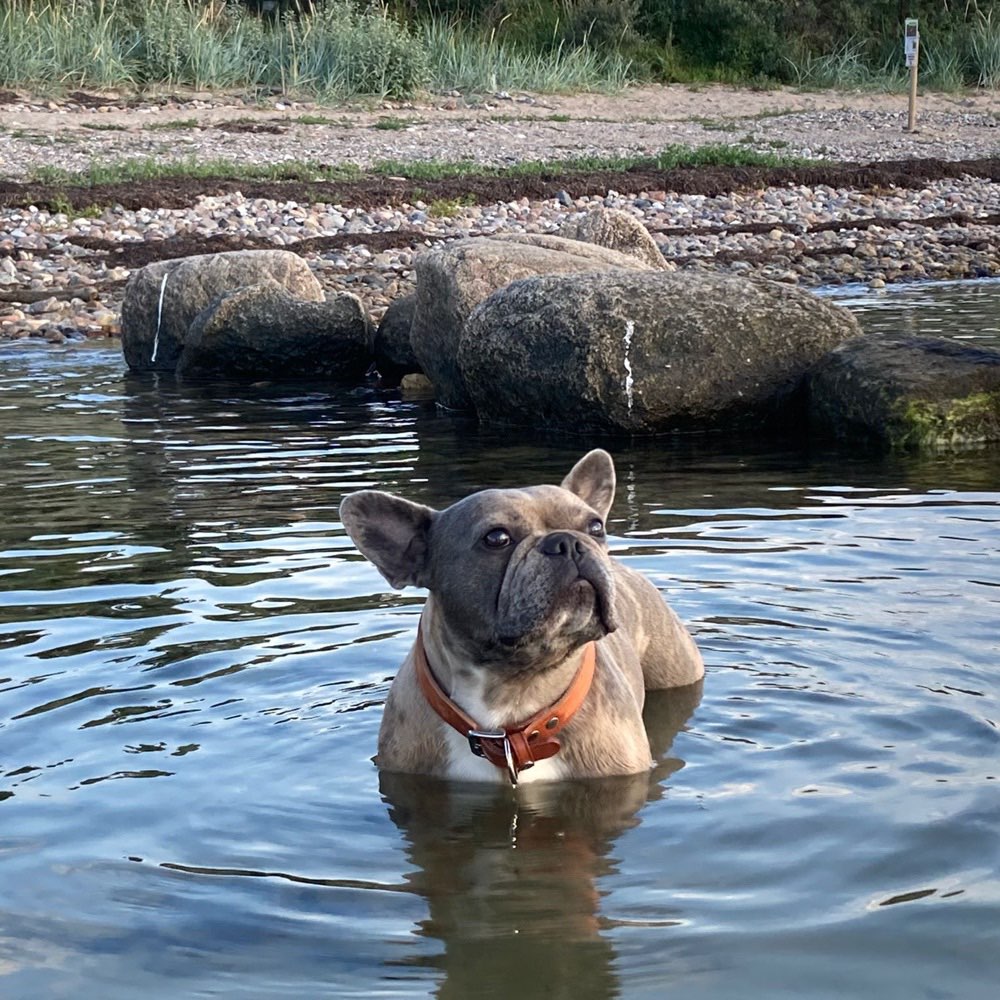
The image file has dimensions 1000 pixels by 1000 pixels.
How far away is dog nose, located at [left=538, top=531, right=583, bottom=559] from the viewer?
5.23 m

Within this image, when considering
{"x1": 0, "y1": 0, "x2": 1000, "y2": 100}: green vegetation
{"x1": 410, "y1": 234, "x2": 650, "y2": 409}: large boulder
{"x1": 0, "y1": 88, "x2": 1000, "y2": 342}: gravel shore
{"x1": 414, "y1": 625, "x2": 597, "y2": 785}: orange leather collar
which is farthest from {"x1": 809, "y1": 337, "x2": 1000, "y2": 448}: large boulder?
{"x1": 0, "y1": 0, "x2": 1000, "y2": 100}: green vegetation

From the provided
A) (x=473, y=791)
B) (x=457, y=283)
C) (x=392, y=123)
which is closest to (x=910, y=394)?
(x=457, y=283)

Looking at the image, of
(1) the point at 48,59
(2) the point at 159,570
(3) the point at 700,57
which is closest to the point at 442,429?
(2) the point at 159,570

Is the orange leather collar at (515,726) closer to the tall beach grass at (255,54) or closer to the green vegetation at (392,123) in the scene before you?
the green vegetation at (392,123)

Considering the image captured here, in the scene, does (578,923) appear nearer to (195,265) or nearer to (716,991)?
(716,991)

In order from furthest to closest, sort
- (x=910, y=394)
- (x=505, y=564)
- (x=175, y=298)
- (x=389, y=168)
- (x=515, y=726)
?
(x=389, y=168)
(x=175, y=298)
(x=910, y=394)
(x=515, y=726)
(x=505, y=564)

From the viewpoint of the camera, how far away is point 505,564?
17.8 ft

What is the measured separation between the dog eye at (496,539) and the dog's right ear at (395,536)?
0.36m

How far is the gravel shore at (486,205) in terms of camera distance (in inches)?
868

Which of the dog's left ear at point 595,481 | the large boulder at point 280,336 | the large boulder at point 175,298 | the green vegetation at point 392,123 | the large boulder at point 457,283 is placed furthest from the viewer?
the green vegetation at point 392,123

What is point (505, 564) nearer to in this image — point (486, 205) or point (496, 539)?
point (496, 539)

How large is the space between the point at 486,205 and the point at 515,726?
21433 mm

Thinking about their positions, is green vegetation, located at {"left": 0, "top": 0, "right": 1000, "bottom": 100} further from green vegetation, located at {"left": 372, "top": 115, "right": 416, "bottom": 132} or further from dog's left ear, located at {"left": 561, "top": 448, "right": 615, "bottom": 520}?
dog's left ear, located at {"left": 561, "top": 448, "right": 615, "bottom": 520}

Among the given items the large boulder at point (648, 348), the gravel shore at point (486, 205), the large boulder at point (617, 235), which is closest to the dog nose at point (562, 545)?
the large boulder at point (648, 348)
